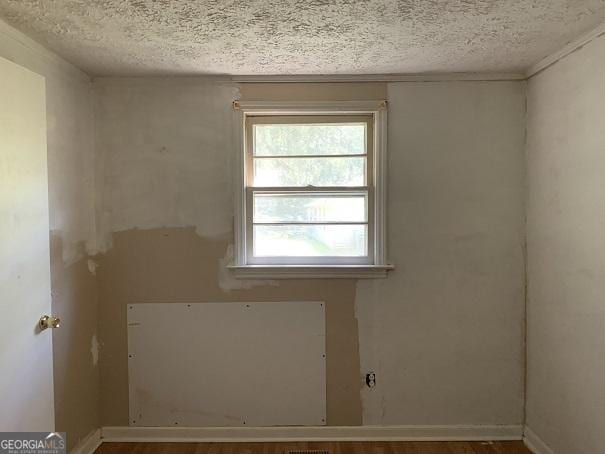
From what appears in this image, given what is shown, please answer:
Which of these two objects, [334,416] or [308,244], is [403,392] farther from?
[308,244]

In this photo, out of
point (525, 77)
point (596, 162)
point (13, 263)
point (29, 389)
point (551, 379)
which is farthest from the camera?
point (525, 77)

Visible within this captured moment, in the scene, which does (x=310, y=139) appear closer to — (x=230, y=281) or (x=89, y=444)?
(x=230, y=281)

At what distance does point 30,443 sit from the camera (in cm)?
191

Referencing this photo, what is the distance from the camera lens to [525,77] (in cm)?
263

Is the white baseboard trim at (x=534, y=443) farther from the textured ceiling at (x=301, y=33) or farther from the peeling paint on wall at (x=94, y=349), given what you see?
the peeling paint on wall at (x=94, y=349)

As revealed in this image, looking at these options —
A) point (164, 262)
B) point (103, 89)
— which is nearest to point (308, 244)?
point (164, 262)

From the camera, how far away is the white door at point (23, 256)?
1.71 m

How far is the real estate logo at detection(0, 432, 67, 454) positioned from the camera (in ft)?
5.81

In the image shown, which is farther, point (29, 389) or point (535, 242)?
point (535, 242)

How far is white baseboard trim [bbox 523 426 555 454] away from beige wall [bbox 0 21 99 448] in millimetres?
2663

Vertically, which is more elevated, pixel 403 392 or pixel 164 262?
pixel 164 262

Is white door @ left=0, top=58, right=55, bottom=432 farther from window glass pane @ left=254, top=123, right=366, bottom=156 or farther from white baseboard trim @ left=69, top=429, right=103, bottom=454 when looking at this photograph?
window glass pane @ left=254, top=123, right=366, bottom=156

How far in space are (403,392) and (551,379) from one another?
839 mm

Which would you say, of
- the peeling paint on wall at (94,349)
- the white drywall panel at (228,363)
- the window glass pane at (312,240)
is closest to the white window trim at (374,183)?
the window glass pane at (312,240)
